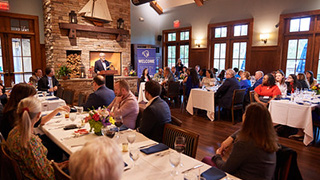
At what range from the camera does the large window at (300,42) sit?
786cm

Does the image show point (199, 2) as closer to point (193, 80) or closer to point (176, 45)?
point (176, 45)

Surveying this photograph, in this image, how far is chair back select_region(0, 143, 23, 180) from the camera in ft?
5.59

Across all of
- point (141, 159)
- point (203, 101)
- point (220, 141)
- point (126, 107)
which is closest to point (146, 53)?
point (203, 101)

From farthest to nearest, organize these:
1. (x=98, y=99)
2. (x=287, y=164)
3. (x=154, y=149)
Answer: (x=98, y=99) < (x=154, y=149) < (x=287, y=164)

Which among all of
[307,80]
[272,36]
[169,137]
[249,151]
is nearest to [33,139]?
[169,137]

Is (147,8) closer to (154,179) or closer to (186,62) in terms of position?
(186,62)

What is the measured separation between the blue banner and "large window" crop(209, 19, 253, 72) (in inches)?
124

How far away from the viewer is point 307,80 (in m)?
6.67

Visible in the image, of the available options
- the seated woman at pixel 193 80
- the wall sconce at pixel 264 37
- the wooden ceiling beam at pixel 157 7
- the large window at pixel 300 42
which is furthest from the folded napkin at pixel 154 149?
the wooden ceiling beam at pixel 157 7

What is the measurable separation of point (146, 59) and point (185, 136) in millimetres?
9906

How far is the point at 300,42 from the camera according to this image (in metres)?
8.24

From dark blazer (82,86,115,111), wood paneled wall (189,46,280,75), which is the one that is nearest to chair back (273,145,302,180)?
dark blazer (82,86,115,111)

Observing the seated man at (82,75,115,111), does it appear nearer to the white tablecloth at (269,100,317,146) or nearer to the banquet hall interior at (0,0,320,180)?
the banquet hall interior at (0,0,320,180)

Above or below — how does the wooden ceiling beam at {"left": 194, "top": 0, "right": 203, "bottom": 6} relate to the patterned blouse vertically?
above
